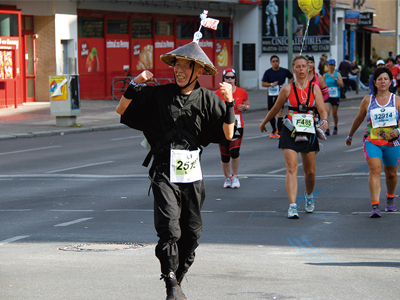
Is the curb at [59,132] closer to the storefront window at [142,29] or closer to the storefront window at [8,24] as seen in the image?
the storefront window at [8,24]

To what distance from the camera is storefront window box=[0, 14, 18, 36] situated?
25672mm

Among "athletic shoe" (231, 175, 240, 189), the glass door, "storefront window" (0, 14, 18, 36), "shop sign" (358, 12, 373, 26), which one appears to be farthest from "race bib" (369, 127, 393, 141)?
"shop sign" (358, 12, 373, 26)

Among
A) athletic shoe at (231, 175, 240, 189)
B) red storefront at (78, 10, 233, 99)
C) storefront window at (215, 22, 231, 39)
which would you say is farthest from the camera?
storefront window at (215, 22, 231, 39)

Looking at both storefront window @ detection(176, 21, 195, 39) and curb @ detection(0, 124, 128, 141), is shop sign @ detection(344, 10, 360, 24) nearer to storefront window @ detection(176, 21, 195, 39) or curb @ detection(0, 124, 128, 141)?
storefront window @ detection(176, 21, 195, 39)

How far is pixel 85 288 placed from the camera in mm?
5297

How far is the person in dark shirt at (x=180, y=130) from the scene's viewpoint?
4.97m

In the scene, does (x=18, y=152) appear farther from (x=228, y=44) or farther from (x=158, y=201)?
(x=228, y=44)

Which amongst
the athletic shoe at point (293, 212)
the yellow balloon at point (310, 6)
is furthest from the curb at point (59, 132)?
the athletic shoe at point (293, 212)

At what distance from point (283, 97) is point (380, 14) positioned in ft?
173

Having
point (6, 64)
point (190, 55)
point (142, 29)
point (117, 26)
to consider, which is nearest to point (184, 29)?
point (142, 29)

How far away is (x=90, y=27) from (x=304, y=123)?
23.5 metres

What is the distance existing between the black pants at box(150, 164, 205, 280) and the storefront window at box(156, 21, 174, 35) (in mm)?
30206

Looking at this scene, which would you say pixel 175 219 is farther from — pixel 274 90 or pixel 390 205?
pixel 274 90

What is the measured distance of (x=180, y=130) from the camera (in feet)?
16.4
